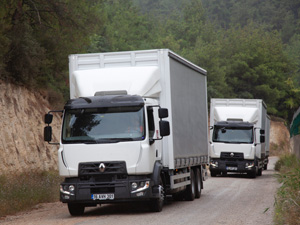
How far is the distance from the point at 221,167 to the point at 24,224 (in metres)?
18.4

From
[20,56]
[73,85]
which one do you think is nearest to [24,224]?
[73,85]

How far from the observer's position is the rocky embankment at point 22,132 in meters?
25.1

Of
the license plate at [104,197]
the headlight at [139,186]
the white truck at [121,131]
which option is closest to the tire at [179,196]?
the white truck at [121,131]

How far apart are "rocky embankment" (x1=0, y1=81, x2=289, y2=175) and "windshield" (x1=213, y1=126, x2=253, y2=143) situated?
8212mm

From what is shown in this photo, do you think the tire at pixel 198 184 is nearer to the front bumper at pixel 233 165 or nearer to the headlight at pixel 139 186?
the headlight at pixel 139 186

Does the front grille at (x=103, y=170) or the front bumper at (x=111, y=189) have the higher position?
the front grille at (x=103, y=170)

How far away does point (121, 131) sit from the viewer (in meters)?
13.3

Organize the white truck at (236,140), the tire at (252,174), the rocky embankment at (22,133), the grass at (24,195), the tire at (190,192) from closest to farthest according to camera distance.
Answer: the grass at (24,195), the tire at (190,192), the rocky embankment at (22,133), the white truck at (236,140), the tire at (252,174)

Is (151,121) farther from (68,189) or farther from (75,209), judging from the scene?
(75,209)

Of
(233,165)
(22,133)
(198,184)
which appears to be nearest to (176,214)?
(198,184)

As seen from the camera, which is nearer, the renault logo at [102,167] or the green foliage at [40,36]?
the renault logo at [102,167]

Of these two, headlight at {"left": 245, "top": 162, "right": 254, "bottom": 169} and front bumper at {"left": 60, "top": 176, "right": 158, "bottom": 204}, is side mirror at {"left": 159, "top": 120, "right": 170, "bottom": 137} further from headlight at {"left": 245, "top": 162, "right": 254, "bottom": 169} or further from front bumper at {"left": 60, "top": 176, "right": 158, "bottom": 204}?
headlight at {"left": 245, "top": 162, "right": 254, "bottom": 169}

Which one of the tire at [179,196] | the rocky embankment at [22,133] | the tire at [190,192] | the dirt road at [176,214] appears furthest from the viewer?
the rocky embankment at [22,133]

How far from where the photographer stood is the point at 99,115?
13.5 metres
